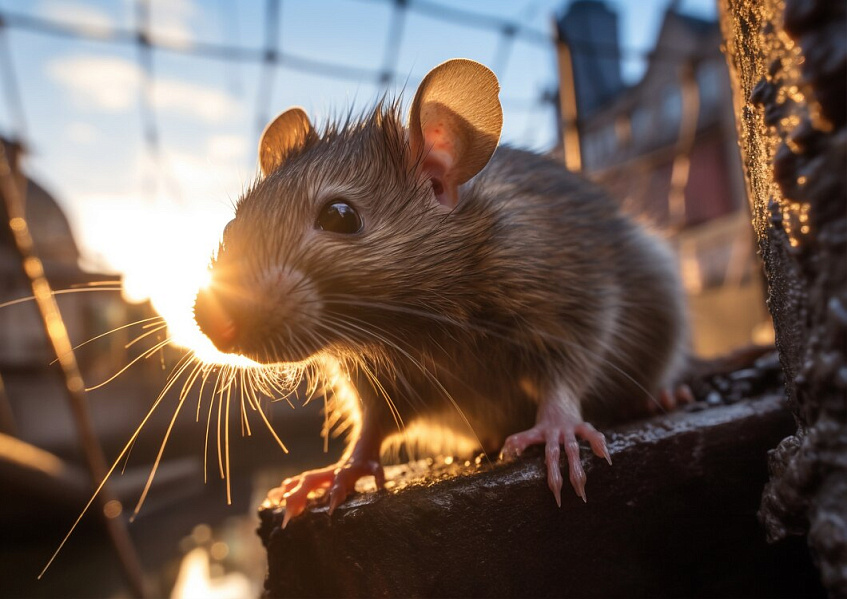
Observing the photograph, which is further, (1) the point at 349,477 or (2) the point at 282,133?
(2) the point at 282,133

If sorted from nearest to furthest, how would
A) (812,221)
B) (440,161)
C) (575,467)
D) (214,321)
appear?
1. (812,221)
2. (214,321)
3. (575,467)
4. (440,161)

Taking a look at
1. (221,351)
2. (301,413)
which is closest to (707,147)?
(301,413)

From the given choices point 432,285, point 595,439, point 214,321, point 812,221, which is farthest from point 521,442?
point 812,221

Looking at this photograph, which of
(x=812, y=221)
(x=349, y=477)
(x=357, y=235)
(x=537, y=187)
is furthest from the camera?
(x=537, y=187)

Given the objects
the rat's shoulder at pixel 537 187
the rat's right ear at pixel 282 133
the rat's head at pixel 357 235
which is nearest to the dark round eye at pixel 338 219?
the rat's head at pixel 357 235

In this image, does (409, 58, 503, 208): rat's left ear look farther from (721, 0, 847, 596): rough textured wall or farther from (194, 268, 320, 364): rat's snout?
(721, 0, 847, 596): rough textured wall

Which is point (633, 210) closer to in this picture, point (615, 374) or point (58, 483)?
point (615, 374)

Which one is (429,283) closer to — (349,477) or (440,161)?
(440,161)
